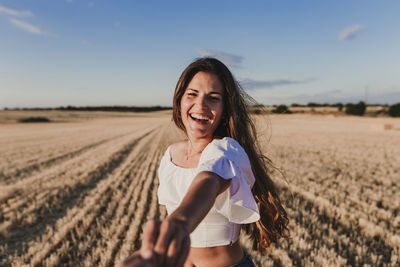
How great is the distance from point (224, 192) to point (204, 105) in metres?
0.55

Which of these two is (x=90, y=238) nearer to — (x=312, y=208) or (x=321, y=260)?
(x=321, y=260)

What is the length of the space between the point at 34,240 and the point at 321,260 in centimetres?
464

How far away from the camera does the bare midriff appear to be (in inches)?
58.4

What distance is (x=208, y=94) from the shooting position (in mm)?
1610

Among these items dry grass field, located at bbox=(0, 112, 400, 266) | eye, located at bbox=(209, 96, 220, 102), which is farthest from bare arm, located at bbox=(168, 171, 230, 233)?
dry grass field, located at bbox=(0, 112, 400, 266)

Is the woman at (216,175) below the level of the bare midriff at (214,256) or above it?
above

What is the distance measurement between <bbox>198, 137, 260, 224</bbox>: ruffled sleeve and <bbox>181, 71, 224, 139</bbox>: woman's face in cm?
23

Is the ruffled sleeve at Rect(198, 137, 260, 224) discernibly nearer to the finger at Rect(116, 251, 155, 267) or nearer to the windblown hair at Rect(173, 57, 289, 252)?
the windblown hair at Rect(173, 57, 289, 252)

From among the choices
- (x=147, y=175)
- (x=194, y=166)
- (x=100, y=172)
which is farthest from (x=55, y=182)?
(x=194, y=166)

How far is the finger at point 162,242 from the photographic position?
64 centimetres

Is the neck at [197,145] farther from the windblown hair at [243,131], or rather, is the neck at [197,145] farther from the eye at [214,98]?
the eye at [214,98]

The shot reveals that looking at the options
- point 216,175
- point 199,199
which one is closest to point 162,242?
point 199,199

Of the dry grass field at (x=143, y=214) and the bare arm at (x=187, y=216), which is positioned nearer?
the bare arm at (x=187, y=216)

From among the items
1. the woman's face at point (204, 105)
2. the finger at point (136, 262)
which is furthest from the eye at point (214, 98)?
the finger at point (136, 262)
